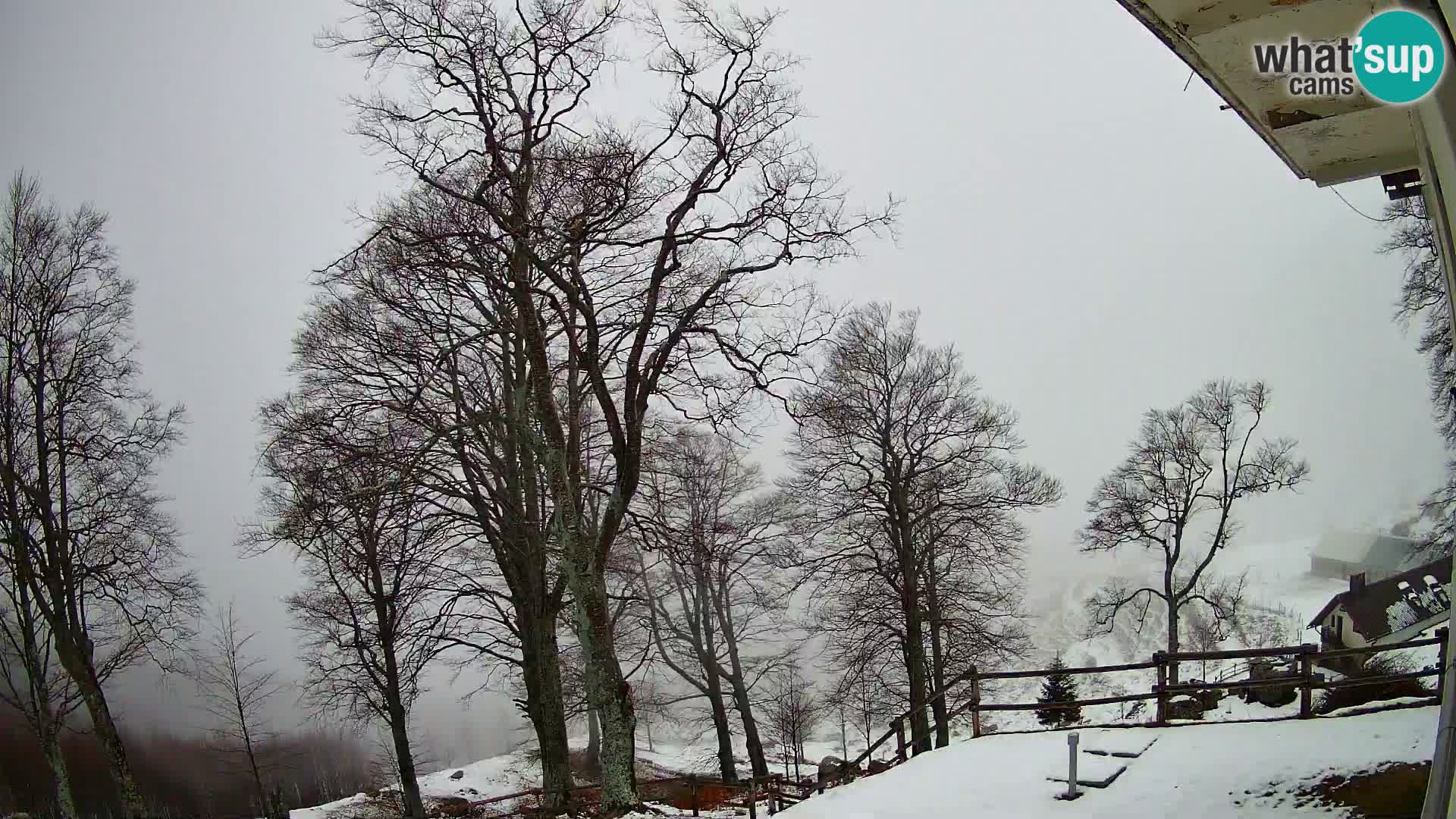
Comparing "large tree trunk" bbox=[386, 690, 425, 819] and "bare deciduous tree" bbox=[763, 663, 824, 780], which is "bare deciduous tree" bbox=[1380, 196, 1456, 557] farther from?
"large tree trunk" bbox=[386, 690, 425, 819]

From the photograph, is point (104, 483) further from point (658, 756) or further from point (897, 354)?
point (658, 756)

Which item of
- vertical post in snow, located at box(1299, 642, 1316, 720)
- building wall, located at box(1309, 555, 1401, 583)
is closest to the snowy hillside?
building wall, located at box(1309, 555, 1401, 583)

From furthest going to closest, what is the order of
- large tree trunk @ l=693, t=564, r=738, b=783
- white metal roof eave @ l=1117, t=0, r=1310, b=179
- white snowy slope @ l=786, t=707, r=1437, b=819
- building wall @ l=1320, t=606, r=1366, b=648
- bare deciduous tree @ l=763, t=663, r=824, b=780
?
bare deciduous tree @ l=763, t=663, r=824, b=780, building wall @ l=1320, t=606, r=1366, b=648, large tree trunk @ l=693, t=564, r=738, b=783, white snowy slope @ l=786, t=707, r=1437, b=819, white metal roof eave @ l=1117, t=0, r=1310, b=179

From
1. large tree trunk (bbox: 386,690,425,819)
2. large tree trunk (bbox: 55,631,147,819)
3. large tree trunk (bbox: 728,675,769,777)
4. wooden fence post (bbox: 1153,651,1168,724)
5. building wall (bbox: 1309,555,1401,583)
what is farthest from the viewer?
building wall (bbox: 1309,555,1401,583)

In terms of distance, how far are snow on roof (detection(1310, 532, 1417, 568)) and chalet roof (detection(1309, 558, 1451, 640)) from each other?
1067cm

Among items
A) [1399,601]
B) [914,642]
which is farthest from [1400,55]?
[1399,601]

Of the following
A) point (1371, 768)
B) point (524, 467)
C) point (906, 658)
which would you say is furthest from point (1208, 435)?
point (524, 467)

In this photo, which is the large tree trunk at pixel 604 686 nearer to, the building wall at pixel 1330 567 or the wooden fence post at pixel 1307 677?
the wooden fence post at pixel 1307 677

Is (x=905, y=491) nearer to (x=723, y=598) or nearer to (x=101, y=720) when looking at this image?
(x=723, y=598)

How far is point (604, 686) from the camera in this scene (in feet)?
29.1

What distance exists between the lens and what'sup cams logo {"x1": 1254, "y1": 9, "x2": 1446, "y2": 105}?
2947mm

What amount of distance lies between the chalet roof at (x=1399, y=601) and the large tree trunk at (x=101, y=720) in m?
27.2

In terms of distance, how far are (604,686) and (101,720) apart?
1005 cm

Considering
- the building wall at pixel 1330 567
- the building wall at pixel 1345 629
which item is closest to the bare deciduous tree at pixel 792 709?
the building wall at pixel 1345 629
